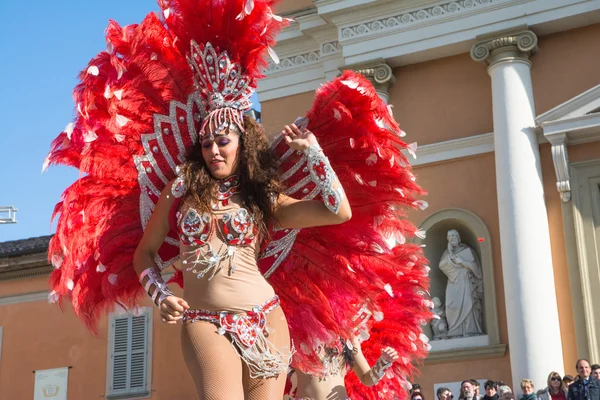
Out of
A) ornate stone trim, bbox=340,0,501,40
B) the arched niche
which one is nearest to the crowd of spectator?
the arched niche

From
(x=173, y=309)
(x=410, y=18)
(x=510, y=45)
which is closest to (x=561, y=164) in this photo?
(x=510, y=45)

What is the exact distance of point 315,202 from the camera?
4.30 metres

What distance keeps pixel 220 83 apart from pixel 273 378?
4.96 ft

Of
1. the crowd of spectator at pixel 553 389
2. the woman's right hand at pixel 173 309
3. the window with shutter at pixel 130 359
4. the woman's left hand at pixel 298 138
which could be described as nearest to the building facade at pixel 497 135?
the crowd of spectator at pixel 553 389

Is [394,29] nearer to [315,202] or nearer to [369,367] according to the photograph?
[369,367]

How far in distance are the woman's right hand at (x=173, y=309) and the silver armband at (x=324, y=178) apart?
2.61ft

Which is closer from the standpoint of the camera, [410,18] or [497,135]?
[497,135]

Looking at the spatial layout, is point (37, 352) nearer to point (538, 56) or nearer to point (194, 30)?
point (538, 56)

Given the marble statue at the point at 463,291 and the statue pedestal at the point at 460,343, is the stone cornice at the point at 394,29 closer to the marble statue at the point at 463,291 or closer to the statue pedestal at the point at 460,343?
the marble statue at the point at 463,291

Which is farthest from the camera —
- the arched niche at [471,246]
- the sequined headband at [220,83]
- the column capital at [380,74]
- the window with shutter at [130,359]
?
the window with shutter at [130,359]

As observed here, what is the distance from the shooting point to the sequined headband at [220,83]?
14.9ft

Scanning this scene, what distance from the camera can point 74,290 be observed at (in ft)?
15.4

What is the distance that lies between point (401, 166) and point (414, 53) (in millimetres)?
8915

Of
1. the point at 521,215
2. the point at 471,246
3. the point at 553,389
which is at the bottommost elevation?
the point at 553,389
